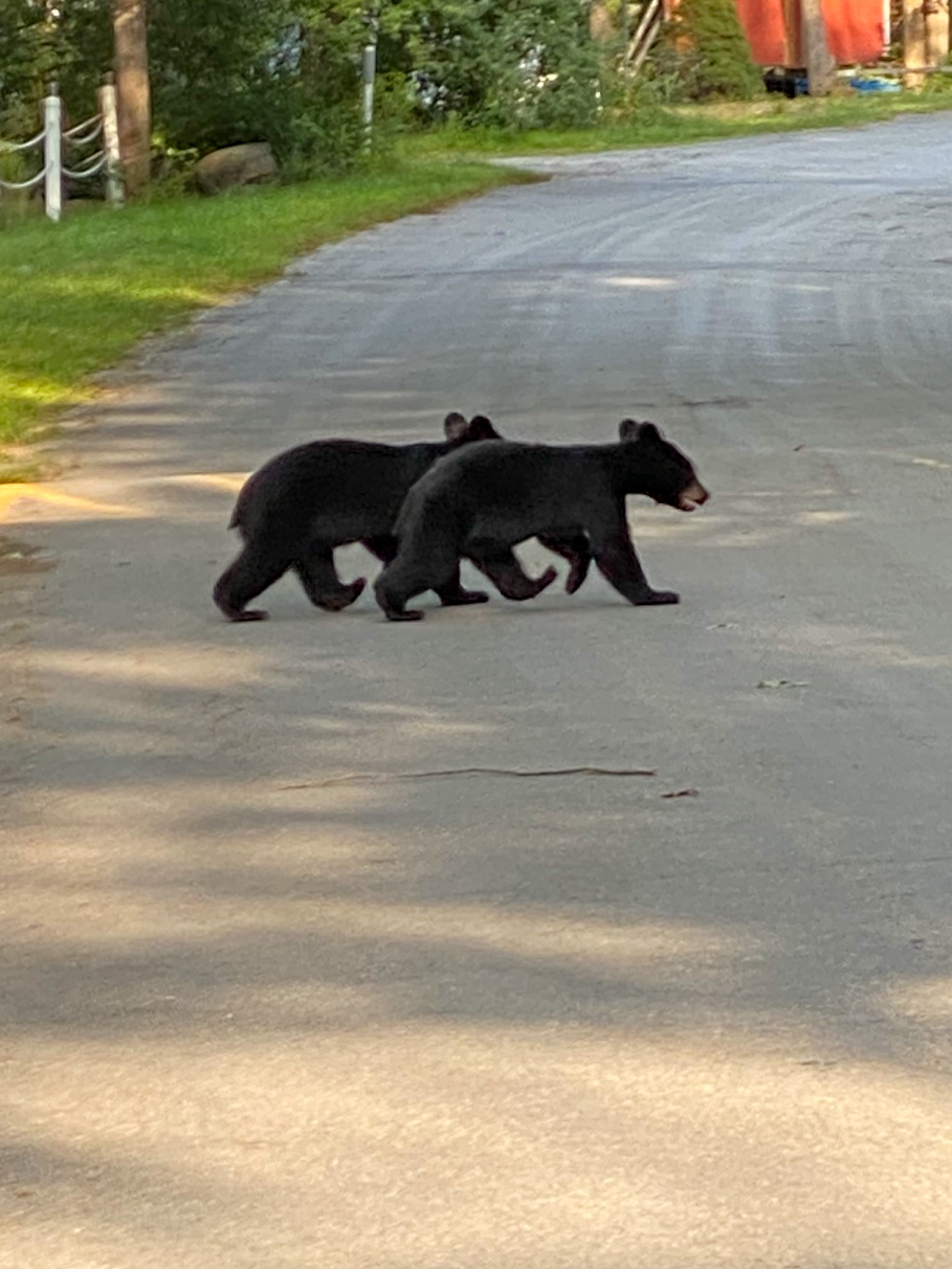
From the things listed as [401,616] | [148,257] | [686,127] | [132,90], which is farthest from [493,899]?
[686,127]

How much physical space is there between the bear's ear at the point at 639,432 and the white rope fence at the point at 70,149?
2114 centimetres

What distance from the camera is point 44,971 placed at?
5855 mm

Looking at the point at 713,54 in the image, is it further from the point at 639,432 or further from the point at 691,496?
the point at 639,432

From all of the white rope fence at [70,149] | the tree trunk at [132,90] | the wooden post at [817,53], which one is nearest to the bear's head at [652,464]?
the white rope fence at [70,149]

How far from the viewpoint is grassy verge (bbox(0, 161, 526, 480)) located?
1767 cm

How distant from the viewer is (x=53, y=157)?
3094 centimetres

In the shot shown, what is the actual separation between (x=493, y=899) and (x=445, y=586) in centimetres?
349

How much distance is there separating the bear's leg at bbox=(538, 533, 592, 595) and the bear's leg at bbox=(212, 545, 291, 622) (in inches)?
36.4

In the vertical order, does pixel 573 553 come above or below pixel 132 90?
below

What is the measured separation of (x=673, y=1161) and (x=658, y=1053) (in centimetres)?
56

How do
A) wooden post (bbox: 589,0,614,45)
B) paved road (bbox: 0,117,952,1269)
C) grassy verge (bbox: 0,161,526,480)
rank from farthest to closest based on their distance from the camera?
1. wooden post (bbox: 589,0,614,45)
2. grassy verge (bbox: 0,161,526,480)
3. paved road (bbox: 0,117,952,1269)

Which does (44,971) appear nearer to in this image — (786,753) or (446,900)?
(446,900)

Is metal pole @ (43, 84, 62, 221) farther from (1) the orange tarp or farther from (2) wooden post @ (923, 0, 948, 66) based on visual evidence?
(2) wooden post @ (923, 0, 948, 66)

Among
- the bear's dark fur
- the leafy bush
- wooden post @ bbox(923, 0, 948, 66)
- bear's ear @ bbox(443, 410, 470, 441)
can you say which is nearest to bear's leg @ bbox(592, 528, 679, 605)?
the bear's dark fur
